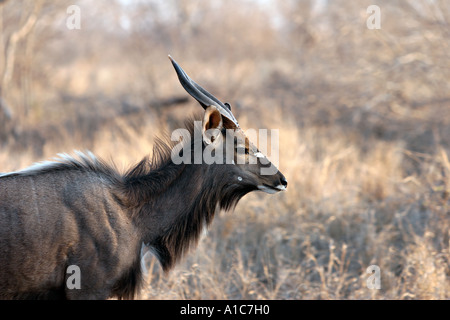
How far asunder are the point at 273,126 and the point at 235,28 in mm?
8188

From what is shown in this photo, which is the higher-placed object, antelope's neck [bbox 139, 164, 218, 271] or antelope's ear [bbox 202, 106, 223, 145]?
antelope's ear [bbox 202, 106, 223, 145]

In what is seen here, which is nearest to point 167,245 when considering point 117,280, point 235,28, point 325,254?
point 117,280

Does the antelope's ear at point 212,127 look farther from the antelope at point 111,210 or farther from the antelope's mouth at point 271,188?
the antelope's mouth at point 271,188

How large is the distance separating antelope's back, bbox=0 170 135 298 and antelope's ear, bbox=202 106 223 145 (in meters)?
0.89

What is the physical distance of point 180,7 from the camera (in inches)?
672

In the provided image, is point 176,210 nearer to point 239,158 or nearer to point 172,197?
point 172,197

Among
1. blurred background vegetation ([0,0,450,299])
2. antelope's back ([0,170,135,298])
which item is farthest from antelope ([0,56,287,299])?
blurred background vegetation ([0,0,450,299])

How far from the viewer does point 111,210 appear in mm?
3766

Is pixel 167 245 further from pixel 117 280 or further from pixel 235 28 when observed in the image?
pixel 235 28

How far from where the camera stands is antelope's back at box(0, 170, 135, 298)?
3469 millimetres

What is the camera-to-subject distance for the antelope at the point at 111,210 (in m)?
3.52

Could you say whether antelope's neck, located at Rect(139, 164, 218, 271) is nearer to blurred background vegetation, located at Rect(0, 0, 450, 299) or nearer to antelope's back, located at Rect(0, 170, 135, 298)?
antelope's back, located at Rect(0, 170, 135, 298)

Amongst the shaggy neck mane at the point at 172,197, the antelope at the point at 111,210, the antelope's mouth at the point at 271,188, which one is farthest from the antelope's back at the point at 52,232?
the antelope's mouth at the point at 271,188
